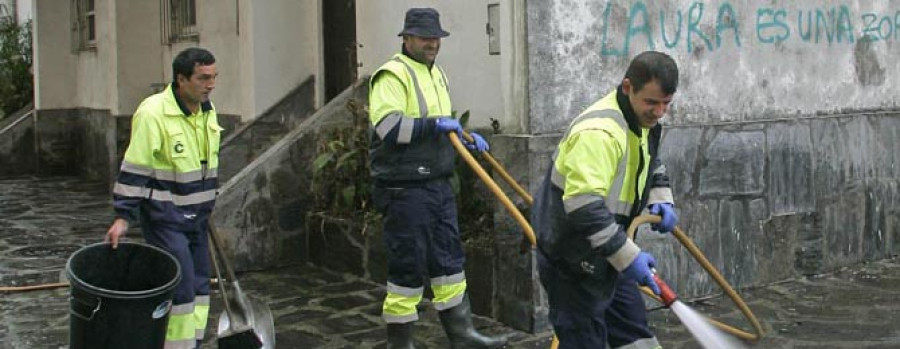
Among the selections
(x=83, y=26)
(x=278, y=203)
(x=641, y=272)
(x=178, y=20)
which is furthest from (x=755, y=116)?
(x=83, y=26)

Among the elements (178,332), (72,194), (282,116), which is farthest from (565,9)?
(72,194)

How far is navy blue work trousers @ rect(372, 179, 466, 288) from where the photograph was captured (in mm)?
5676

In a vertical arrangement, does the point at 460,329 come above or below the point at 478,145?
below

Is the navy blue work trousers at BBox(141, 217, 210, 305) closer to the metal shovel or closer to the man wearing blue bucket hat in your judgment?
the metal shovel

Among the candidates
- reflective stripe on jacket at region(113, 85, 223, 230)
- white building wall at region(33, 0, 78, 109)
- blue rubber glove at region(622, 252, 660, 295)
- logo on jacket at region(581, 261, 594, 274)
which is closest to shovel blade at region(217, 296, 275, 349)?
reflective stripe on jacket at region(113, 85, 223, 230)

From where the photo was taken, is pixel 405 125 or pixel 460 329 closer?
pixel 405 125

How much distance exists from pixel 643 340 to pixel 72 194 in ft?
36.6

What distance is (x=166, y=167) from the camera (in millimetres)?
5027

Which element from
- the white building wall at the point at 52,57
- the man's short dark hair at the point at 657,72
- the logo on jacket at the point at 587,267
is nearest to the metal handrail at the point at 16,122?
the white building wall at the point at 52,57

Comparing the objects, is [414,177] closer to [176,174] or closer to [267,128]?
[176,174]

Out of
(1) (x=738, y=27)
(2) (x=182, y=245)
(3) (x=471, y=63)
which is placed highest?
(1) (x=738, y=27)

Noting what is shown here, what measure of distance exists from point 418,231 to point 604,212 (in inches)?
78.8

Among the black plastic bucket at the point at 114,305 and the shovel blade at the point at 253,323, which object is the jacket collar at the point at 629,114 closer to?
the black plastic bucket at the point at 114,305

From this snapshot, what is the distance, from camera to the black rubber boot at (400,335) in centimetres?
574
